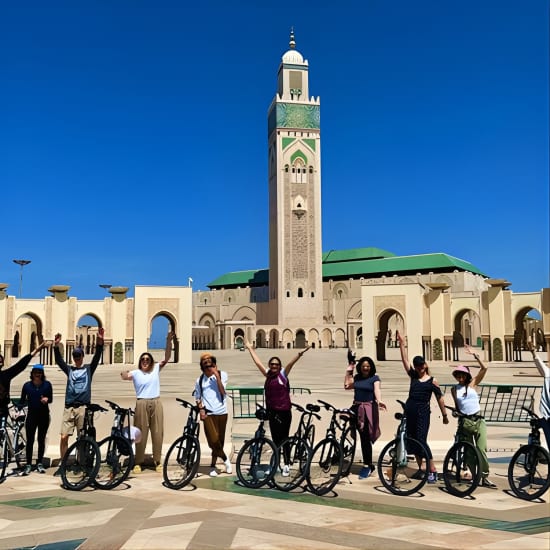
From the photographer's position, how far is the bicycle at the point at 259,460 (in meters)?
5.37

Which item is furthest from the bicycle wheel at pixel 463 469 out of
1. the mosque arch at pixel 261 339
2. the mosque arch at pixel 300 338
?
the mosque arch at pixel 261 339

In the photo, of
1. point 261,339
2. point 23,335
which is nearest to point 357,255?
point 261,339

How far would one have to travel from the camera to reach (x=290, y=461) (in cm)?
578

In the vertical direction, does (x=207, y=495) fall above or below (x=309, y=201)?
below

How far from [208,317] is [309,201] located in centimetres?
2254

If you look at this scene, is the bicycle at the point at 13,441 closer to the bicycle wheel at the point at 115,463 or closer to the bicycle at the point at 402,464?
the bicycle wheel at the point at 115,463

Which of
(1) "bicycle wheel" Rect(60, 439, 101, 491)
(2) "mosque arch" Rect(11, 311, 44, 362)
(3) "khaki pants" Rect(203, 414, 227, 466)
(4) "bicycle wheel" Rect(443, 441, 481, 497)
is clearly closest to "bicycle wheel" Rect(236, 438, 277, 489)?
(3) "khaki pants" Rect(203, 414, 227, 466)

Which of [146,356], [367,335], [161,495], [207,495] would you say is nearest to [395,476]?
[207,495]

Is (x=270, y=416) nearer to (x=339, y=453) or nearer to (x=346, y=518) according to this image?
(x=339, y=453)

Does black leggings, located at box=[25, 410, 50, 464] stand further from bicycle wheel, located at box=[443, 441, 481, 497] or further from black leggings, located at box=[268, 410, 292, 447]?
bicycle wheel, located at box=[443, 441, 481, 497]

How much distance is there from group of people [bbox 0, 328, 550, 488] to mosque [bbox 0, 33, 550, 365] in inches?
885

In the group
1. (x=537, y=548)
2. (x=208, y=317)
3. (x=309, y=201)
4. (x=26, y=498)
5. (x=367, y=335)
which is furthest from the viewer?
(x=208, y=317)

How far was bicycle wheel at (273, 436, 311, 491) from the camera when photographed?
5.33m

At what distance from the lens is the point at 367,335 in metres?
28.4
